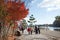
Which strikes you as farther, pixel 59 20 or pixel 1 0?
pixel 59 20

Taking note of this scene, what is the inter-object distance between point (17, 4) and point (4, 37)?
3782mm

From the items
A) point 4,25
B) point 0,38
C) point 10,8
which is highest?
point 10,8

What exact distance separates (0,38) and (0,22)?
169cm

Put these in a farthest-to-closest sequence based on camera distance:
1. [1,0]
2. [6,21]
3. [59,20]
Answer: [59,20] < [6,21] < [1,0]

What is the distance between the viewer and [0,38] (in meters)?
21.9

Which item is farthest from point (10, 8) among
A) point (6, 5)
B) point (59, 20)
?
point (59, 20)

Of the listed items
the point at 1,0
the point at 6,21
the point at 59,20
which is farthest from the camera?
the point at 59,20

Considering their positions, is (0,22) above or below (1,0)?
below

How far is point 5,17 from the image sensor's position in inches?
819

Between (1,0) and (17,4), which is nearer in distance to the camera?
(1,0)

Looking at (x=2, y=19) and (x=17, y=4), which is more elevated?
(x=17, y=4)

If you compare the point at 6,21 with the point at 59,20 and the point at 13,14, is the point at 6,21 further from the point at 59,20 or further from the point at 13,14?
the point at 59,20

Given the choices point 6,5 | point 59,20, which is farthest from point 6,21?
point 59,20

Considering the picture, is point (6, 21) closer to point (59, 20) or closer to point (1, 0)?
point (1, 0)
